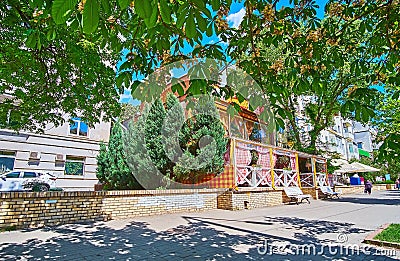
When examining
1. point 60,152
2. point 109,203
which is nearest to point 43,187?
point 60,152

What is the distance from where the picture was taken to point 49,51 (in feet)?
21.1

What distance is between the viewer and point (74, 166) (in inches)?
696

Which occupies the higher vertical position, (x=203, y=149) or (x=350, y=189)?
(x=203, y=149)

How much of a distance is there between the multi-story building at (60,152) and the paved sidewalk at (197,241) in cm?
968

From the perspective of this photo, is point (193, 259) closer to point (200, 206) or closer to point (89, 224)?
point (89, 224)

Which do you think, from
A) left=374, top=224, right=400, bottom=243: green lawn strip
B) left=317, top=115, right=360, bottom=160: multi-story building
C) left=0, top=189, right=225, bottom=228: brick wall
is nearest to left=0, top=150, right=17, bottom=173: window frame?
left=0, top=189, right=225, bottom=228: brick wall

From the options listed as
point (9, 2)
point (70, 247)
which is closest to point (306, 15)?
point (9, 2)

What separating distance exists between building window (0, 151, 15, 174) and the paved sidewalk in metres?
11.5

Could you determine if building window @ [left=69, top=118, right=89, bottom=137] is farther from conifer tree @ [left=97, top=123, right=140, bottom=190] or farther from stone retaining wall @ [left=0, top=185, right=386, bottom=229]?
stone retaining wall @ [left=0, top=185, right=386, bottom=229]

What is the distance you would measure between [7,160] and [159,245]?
48.3 feet

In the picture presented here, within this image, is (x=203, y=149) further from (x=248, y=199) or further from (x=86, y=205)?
(x=86, y=205)

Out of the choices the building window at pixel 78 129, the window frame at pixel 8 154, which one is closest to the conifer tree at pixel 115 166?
the building window at pixel 78 129

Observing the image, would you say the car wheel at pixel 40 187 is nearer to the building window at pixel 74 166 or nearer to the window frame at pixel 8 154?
the window frame at pixel 8 154

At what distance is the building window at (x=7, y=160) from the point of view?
1523cm
